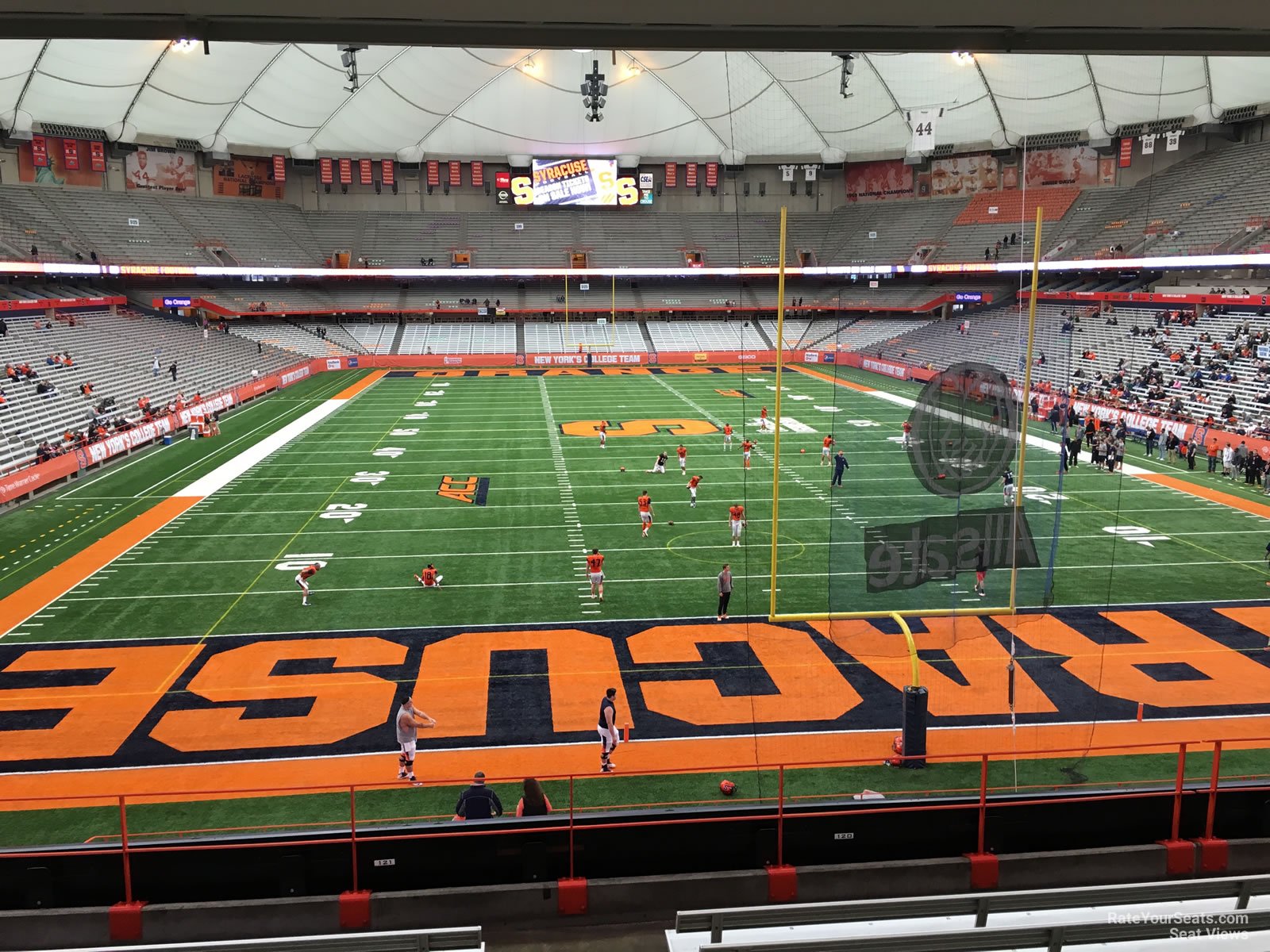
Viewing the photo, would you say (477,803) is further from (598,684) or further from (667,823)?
(598,684)

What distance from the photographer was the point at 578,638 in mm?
14734

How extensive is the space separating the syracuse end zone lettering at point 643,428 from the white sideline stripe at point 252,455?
9887 millimetres

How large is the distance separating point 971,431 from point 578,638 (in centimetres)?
781

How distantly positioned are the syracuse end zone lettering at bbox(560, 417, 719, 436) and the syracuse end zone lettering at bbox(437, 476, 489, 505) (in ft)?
24.8

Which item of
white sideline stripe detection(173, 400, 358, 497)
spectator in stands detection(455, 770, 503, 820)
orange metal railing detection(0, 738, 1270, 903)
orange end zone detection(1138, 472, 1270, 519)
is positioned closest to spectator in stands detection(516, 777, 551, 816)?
spectator in stands detection(455, 770, 503, 820)

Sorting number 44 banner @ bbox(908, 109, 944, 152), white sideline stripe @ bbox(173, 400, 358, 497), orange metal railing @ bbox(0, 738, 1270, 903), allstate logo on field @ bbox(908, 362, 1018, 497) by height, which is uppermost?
number 44 banner @ bbox(908, 109, 944, 152)

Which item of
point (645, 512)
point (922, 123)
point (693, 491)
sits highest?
point (922, 123)

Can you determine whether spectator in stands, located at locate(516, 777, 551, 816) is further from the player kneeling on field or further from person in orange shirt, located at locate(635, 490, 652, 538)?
person in orange shirt, located at locate(635, 490, 652, 538)

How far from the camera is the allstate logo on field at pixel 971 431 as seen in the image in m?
8.66

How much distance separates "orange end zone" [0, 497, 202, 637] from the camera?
16031 millimetres

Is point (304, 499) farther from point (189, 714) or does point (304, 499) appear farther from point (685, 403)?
point (685, 403)

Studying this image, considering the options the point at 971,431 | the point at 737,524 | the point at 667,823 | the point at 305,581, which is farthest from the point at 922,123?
the point at 667,823

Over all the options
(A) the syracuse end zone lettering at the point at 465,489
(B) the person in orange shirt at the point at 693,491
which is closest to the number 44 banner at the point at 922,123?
(B) the person in orange shirt at the point at 693,491

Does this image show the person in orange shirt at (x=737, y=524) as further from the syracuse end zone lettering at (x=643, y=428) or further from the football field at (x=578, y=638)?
the syracuse end zone lettering at (x=643, y=428)
